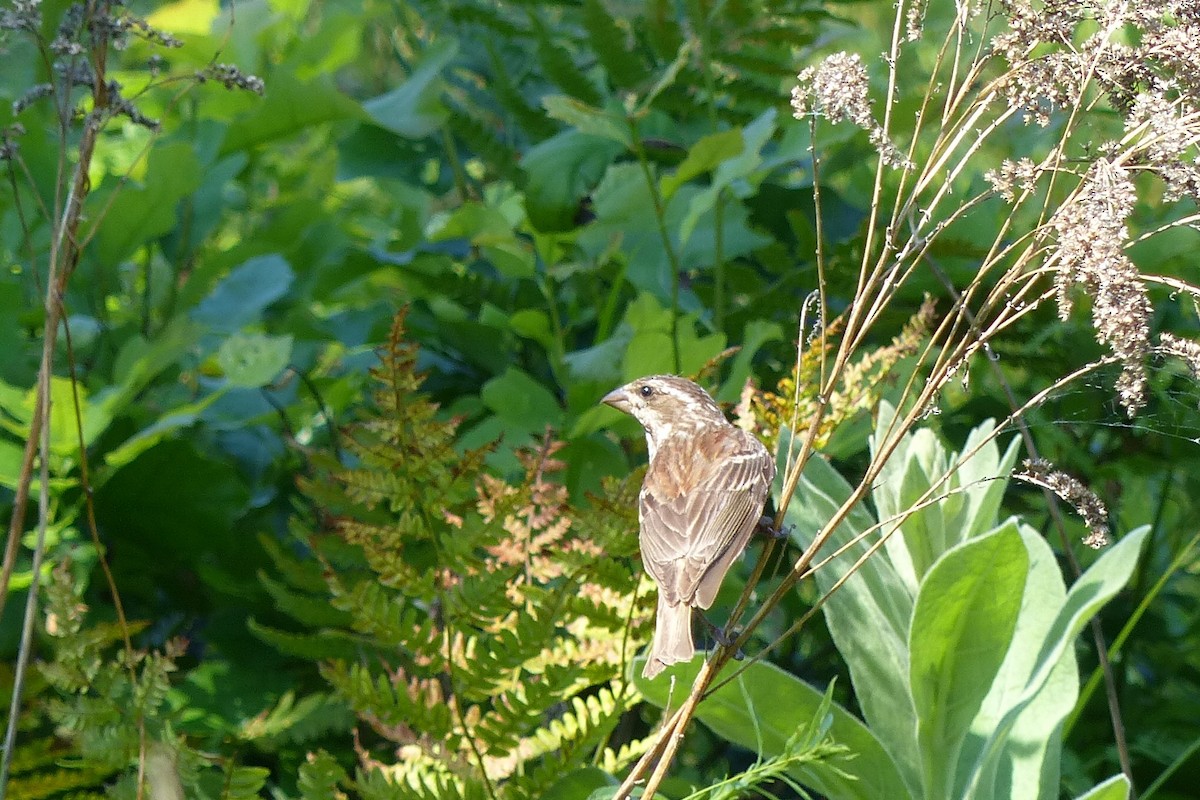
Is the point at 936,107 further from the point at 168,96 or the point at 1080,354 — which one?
the point at 168,96

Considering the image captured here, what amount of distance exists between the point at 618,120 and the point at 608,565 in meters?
0.80

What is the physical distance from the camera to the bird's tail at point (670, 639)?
54.1 inches

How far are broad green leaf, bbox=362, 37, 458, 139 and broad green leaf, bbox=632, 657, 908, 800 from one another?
57.4 inches

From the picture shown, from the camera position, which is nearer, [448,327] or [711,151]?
[711,151]

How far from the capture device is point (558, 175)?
8.71 ft

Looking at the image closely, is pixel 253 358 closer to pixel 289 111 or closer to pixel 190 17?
pixel 289 111

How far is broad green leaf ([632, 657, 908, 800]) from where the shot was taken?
1.58 m

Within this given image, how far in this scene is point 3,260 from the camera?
9.48 feet

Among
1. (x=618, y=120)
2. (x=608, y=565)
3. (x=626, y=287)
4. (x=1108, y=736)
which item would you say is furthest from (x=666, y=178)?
(x=1108, y=736)

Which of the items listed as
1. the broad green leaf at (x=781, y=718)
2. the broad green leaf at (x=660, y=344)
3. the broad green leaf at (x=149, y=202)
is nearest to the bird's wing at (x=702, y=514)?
the broad green leaf at (x=781, y=718)

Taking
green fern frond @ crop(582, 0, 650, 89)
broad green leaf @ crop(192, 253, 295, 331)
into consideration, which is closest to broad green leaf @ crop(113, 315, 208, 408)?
broad green leaf @ crop(192, 253, 295, 331)

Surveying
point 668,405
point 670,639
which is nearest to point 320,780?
point 670,639

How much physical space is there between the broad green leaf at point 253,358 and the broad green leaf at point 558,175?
61 cm

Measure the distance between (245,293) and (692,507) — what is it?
1506 mm
